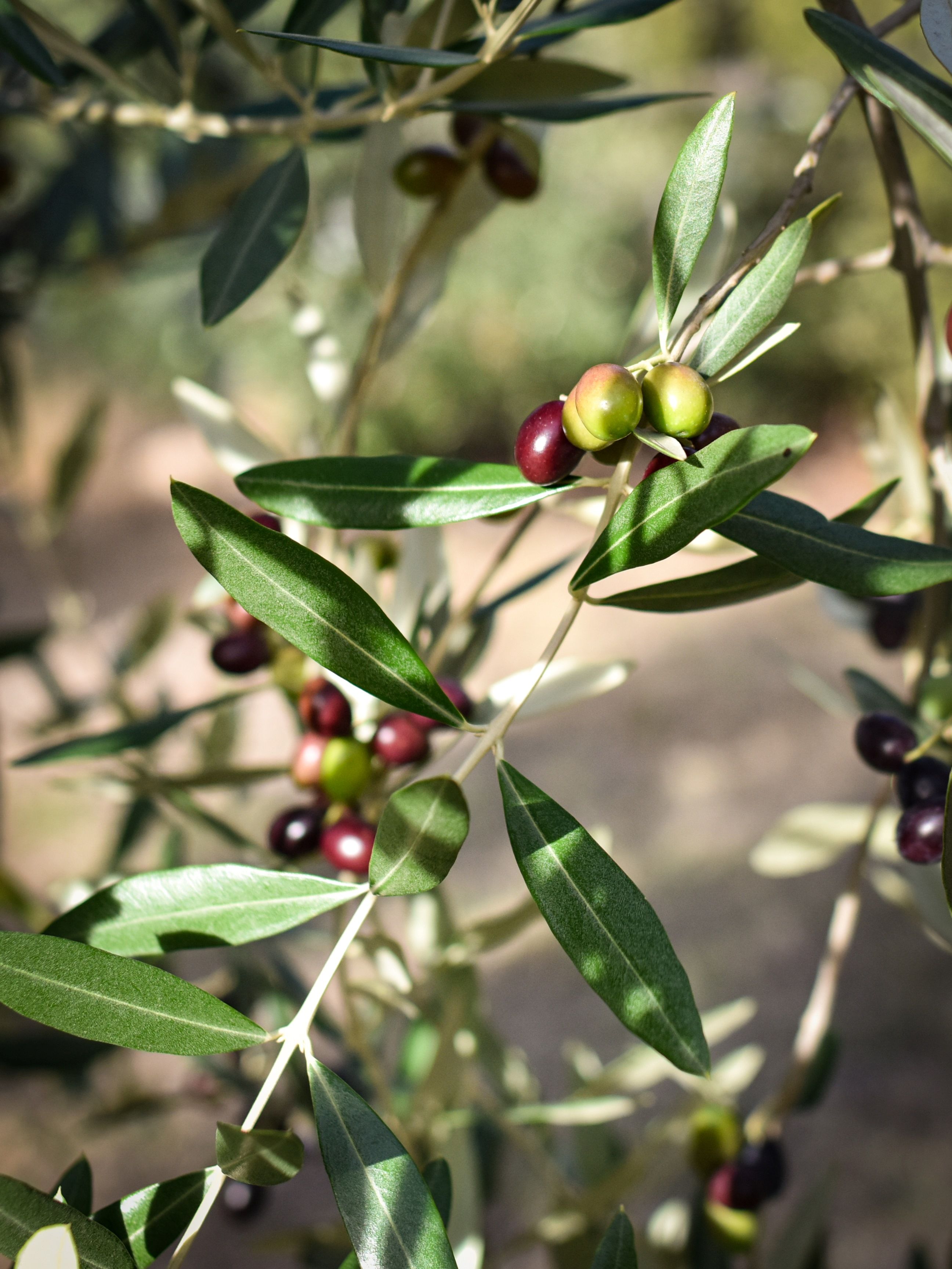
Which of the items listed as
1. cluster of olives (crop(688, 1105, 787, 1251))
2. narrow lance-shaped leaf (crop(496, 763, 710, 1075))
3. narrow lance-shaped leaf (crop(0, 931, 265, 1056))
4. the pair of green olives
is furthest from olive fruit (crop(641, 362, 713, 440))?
cluster of olives (crop(688, 1105, 787, 1251))

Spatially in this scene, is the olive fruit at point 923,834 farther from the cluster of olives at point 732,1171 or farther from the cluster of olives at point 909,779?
the cluster of olives at point 732,1171

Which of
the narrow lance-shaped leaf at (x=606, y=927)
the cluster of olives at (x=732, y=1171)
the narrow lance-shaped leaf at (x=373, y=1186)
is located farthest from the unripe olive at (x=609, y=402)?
the cluster of olives at (x=732, y=1171)

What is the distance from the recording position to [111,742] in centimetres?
46

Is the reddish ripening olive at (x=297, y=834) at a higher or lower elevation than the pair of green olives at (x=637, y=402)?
lower

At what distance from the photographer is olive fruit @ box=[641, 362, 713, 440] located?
27 centimetres

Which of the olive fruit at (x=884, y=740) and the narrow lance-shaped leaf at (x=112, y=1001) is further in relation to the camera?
the olive fruit at (x=884, y=740)

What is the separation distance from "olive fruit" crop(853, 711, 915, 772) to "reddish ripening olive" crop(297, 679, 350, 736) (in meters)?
0.22

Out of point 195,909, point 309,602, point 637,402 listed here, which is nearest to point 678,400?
point 637,402

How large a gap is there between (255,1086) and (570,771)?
7.32 feet

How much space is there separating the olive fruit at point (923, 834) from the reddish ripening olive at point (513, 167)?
1.11ft

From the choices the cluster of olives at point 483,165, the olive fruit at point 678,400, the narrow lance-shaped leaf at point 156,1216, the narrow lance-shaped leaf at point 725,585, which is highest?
the cluster of olives at point 483,165

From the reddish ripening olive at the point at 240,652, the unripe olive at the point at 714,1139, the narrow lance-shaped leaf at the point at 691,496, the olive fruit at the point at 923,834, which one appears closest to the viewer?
the narrow lance-shaped leaf at the point at 691,496

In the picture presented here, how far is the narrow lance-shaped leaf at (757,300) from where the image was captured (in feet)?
0.92

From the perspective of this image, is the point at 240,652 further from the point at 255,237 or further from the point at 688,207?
the point at 688,207
